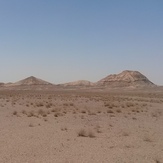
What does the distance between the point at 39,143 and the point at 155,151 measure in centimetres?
510

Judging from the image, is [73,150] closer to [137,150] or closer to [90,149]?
[90,149]

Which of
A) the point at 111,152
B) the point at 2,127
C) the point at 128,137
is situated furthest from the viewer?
the point at 2,127

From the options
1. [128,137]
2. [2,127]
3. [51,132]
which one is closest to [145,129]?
[128,137]

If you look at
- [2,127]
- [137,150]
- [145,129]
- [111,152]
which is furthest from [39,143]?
[145,129]

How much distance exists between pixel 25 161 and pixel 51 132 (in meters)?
6.44

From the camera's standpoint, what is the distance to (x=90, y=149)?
1272 centimetres

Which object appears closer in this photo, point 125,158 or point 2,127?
point 125,158

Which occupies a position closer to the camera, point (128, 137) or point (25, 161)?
point (25, 161)

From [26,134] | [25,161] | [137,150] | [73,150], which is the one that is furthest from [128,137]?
[25,161]

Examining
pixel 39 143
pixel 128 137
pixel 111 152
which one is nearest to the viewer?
pixel 111 152

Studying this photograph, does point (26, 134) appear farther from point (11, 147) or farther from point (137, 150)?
point (137, 150)

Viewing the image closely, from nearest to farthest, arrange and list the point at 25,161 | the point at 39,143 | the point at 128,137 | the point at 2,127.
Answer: the point at 25,161 < the point at 39,143 < the point at 128,137 < the point at 2,127

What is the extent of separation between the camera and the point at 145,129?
18703 mm

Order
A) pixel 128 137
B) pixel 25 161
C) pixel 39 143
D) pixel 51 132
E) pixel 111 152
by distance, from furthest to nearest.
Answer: pixel 51 132
pixel 128 137
pixel 39 143
pixel 111 152
pixel 25 161
